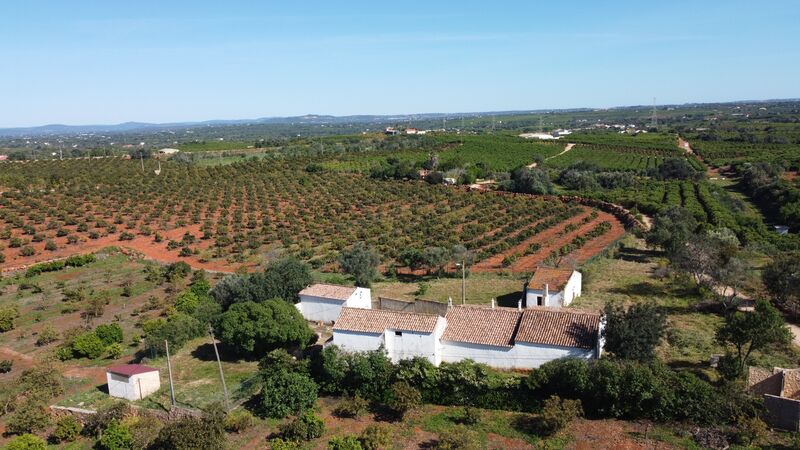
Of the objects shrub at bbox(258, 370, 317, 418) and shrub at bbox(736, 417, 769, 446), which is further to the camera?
shrub at bbox(258, 370, 317, 418)

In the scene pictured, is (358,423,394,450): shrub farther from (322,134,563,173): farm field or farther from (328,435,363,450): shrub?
(322,134,563,173): farm field

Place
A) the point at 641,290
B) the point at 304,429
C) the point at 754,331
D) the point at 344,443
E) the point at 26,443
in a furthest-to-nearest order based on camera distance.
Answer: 1. the point at 641,290
2. the point at 754,331
3. the point at 304,429
4. the point at 26,443
5. the point at 344,443

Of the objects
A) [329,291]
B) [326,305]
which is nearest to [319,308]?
[326,305]

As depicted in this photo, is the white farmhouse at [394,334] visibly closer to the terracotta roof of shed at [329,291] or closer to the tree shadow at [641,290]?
the terracotta roof of shed at [329,291]

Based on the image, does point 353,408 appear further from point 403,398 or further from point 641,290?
point 641,290

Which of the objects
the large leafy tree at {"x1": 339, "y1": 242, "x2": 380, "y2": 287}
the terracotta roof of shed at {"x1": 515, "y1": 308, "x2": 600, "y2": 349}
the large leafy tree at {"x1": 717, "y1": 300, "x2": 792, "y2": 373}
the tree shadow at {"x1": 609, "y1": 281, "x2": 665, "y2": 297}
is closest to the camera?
the large leafy tree at {"x1": 717, "y1": 300, "x2": 792, "y2": 373}

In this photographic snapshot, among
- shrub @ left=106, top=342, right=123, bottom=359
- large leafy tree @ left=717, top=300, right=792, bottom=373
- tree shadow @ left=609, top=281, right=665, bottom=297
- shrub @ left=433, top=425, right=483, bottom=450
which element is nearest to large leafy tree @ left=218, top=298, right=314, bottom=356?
shrub @ left=106, top=342, right=123, bottom=359

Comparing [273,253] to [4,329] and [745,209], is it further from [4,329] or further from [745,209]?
[745,209]
